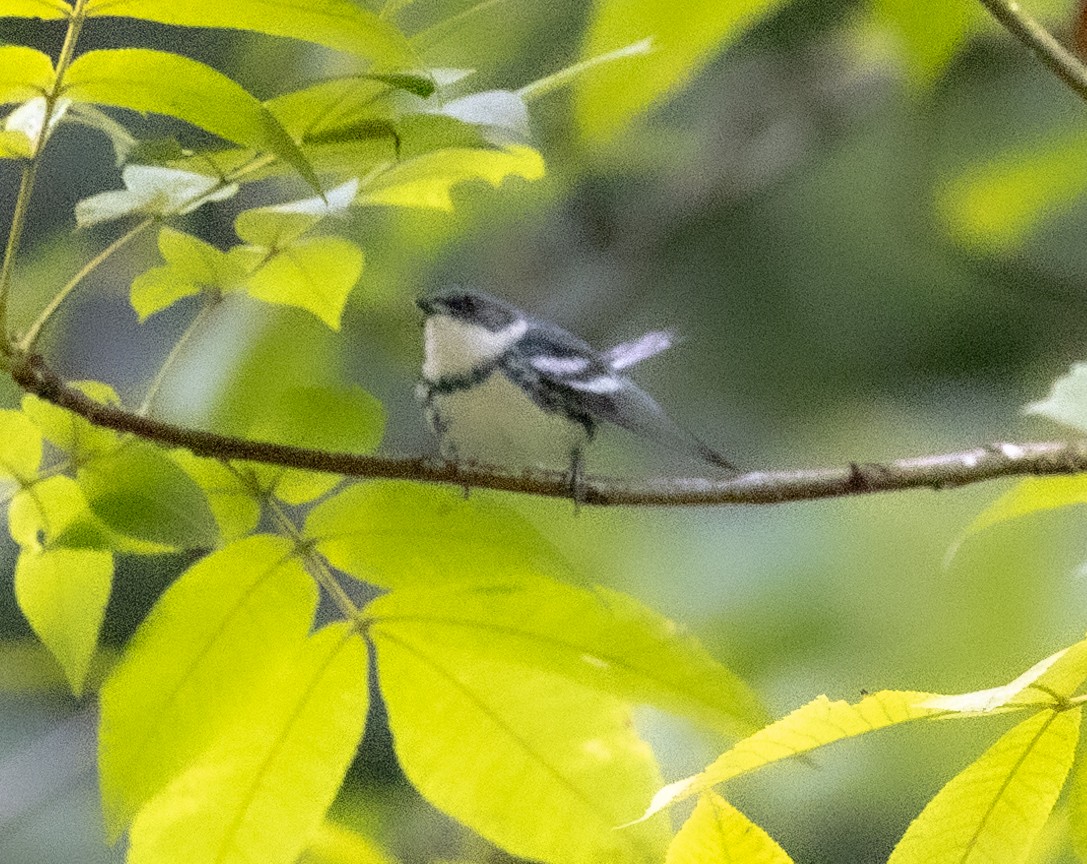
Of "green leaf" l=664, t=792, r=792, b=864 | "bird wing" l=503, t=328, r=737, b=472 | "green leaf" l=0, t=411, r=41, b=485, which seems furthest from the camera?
"bird wing" l=503, t=328, r=737, b=472

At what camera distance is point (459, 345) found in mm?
622

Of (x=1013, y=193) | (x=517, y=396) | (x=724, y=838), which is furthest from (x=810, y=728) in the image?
(x=1013, y=193)

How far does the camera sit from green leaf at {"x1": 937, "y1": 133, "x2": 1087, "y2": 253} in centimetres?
65

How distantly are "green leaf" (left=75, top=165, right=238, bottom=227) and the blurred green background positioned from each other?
3.3 inches

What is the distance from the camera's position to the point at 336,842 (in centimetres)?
39

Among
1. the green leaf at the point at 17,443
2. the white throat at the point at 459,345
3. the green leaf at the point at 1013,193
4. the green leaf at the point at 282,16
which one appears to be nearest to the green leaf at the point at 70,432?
the green leaf at the point at 17,443

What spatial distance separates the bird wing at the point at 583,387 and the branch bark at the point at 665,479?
0.62 ft

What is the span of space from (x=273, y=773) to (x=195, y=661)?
3 cm

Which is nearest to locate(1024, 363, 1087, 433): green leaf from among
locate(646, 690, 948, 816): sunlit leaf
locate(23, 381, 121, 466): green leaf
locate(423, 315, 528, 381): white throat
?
locate(646, 690, 948, 816): sunlit leaf

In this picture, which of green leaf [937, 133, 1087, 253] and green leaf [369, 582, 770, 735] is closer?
green leaf [369, 582, 770, 735]

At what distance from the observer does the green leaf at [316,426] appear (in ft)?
1.06

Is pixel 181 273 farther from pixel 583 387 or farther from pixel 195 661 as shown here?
pixel 583 387

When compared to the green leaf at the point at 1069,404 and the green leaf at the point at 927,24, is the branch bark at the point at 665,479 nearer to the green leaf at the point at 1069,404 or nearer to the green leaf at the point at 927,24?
the green leaf at the point at 1069,404

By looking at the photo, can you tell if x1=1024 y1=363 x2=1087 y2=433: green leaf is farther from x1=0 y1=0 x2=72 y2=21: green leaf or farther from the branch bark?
x1=0 y1=0 x2=72 y2=21: green leaf
